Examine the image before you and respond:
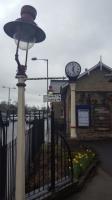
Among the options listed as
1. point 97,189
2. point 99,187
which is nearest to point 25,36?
point 97,189

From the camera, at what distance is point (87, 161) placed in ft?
36.1

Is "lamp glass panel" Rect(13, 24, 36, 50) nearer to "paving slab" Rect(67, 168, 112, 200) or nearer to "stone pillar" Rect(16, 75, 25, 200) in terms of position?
"stone pillar" Rect(16, 75, 25, 200)

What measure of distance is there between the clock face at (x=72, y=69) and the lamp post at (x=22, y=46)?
49.5 ft

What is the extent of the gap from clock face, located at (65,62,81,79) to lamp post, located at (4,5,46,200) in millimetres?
15091

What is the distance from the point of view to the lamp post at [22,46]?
5109 mm

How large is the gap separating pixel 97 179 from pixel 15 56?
18.1 ft

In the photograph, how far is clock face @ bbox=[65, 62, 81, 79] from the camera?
20.4 m

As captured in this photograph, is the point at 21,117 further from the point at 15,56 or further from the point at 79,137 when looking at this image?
the point at 79,137

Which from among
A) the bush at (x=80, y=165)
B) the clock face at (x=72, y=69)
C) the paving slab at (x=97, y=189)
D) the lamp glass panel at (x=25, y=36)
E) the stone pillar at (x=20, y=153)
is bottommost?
the paving slab at (x=97, y=189)

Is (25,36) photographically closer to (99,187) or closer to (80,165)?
(99,187)

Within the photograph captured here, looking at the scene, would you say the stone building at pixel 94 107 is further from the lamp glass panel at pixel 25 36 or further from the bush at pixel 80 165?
the lamp glass panel at pixel 25 36

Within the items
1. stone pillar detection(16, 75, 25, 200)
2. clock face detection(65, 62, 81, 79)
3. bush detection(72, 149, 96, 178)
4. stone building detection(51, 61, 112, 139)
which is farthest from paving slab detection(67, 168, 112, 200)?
stone building detection(51, 61, 112, 139)

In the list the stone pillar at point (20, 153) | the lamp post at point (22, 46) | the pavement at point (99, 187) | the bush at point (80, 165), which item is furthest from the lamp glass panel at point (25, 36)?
the bush at point (80, 165)

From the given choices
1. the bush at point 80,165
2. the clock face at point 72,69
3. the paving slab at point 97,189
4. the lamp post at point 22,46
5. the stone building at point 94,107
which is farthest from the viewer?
the stone building at point 94,107
